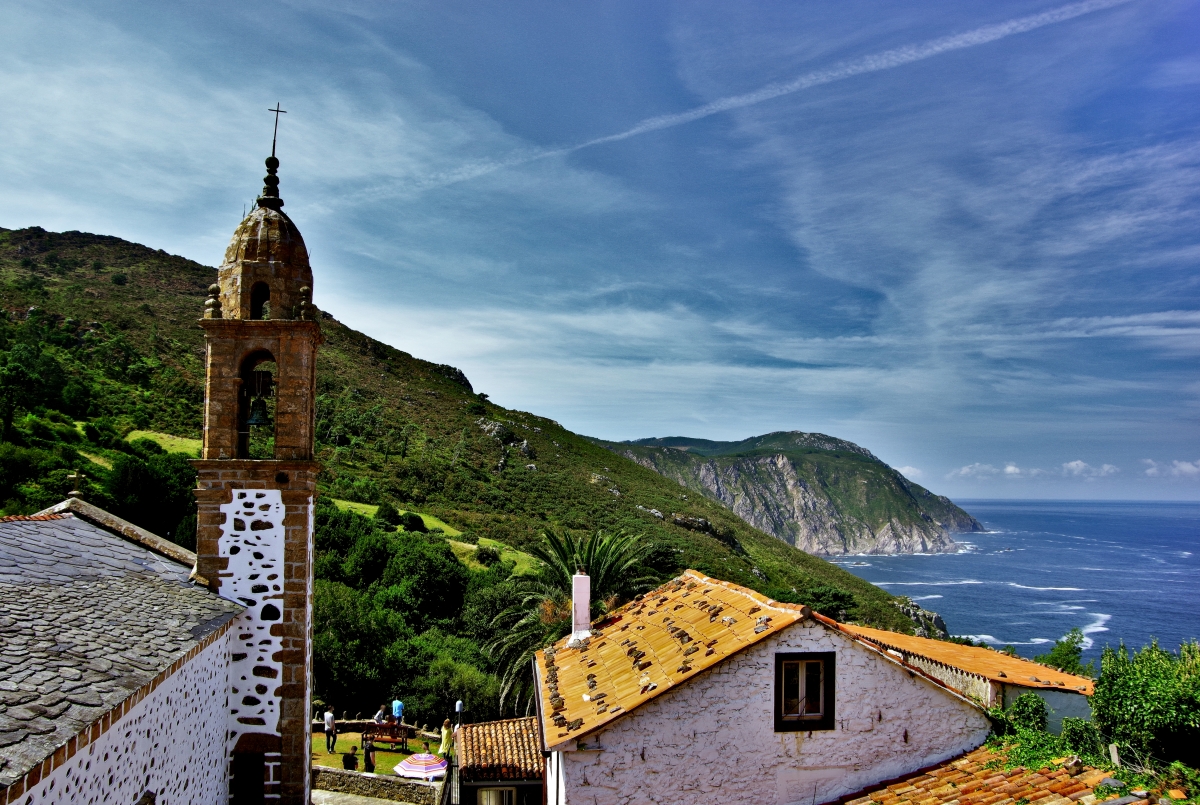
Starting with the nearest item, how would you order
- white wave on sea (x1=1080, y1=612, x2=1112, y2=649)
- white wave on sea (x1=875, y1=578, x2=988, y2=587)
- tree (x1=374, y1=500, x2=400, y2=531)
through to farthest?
tree (x1=374, y1=500, x2=400, y2=531)
white wave on sea (x1=1080, y1=612, x2=1112, y2=649)
white wave on sea (x1=875, y1=578, x2=988, y2=587)

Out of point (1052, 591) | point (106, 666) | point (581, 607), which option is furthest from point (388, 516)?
point (1052, 591)

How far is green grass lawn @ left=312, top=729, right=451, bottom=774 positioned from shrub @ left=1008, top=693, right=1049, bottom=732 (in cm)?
1420

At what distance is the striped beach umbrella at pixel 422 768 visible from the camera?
57.0ft

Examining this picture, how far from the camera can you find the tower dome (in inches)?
430

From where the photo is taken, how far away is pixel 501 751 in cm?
1503

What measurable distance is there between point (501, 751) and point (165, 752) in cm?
854

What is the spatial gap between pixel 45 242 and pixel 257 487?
89.5m

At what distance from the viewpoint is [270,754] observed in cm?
1009

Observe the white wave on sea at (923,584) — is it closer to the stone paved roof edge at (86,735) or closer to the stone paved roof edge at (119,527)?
the stone paved roof edge at (119,527)

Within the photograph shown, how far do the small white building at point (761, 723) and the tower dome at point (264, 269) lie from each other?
23.9 feet

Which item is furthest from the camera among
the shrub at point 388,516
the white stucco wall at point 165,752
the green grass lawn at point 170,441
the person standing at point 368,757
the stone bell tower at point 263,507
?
the shrub at point 388,516

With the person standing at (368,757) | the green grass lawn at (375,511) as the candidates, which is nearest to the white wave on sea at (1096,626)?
the green grass lawn at (375,511)

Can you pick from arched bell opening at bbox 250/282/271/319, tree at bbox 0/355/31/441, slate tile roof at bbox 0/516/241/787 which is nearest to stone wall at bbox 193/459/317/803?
slate tile roof at bbox 0/516/241/787

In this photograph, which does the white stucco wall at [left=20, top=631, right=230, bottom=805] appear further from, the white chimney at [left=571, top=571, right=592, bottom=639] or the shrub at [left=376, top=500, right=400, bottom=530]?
the shrub at [left=376, top=500, right=400, bottom=530]
